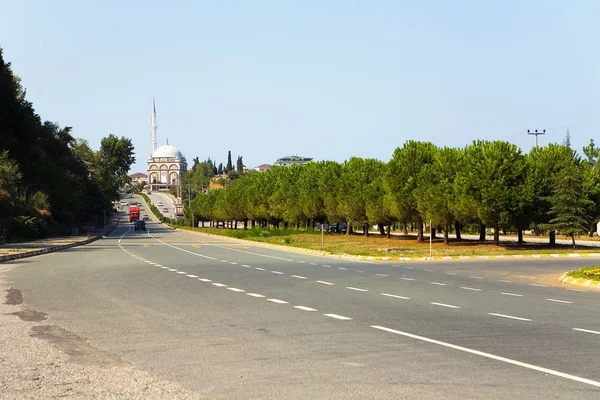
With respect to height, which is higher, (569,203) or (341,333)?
(569,203)

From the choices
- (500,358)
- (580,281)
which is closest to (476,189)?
(580,281)

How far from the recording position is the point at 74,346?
33.1 ft

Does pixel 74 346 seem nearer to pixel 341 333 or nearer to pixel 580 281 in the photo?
pixel 341 333

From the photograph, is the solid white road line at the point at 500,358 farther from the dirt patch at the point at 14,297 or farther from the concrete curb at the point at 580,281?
the concrete curb at the point at 580,281

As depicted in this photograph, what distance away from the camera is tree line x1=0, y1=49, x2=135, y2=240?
207ft

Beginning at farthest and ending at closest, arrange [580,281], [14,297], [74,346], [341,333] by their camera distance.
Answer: [580,281], [14,297], [341,333], [74,346]

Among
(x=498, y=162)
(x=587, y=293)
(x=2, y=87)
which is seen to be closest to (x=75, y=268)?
(x=587, y=293)

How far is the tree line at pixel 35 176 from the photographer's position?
6319 cm

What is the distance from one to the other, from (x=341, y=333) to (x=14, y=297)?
923 cm

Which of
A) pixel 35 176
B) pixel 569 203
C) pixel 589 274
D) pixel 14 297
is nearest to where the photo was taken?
pixel 14 297

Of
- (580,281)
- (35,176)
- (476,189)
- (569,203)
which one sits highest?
(35,176)

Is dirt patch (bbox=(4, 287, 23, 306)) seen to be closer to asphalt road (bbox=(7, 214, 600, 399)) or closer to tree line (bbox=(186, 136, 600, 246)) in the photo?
asphalt road (bbox=(7, 214, 600, 399))

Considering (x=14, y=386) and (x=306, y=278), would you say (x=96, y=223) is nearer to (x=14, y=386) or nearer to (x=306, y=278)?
(x=306, y=278)

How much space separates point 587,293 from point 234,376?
13.9 m
